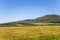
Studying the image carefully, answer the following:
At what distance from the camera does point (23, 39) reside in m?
18.4
